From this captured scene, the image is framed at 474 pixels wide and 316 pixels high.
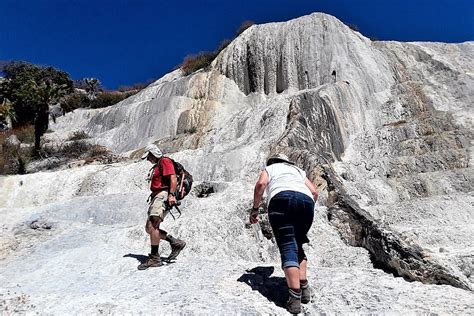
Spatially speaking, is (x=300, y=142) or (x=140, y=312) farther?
(x=300, y=142)

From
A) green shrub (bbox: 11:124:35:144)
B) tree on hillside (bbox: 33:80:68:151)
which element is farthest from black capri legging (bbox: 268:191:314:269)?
green shrub (bbox: 11:124:35:144)

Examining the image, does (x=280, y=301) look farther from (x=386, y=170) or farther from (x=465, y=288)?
(x=386, y=170)

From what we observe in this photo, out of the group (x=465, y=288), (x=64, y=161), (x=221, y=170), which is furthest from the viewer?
(x=64, y=161)

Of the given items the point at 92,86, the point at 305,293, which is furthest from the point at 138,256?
the point at 92,86

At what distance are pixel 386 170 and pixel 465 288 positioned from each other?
33.4ft

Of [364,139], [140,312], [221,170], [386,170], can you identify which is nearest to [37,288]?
[140,312]

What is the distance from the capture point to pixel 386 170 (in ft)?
49.5

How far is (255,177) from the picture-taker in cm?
1322

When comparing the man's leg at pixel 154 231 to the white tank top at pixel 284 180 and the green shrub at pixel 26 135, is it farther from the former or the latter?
the green shrub at pixel 26 135

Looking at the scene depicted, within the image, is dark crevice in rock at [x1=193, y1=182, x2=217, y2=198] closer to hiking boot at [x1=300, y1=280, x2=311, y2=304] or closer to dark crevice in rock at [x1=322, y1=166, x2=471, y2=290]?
dark crevice in rock at [x1=322, y1=166, x2=471, y2=290]

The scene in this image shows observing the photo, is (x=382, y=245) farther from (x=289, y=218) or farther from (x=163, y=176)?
(x=163, y=176)

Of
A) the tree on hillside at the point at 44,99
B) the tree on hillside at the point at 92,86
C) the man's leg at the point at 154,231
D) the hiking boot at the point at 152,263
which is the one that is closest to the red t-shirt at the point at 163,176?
the man's leg at the point at 154,231

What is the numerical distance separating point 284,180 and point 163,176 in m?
2.06

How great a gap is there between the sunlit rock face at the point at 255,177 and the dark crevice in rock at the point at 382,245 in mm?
29
